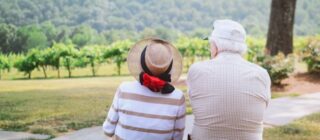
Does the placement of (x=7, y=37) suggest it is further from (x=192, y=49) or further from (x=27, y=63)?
(x=192, y=49)

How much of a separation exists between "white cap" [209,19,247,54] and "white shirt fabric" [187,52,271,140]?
0.04m

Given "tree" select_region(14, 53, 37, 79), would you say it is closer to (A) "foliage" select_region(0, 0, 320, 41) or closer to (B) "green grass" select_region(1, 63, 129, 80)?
(B) "green grass" select_region(1, 63, 129, 80)

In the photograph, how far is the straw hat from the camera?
317cm

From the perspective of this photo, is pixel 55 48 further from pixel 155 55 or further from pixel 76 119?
pixel 155 55

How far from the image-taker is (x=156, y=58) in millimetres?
3168

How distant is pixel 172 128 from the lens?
324 cm

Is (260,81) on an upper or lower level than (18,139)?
upper

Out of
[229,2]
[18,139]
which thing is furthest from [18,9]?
[229,2]

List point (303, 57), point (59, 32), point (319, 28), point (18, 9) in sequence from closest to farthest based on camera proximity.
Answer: point (303, 57), point (18, 9), point (59, 32), point (319, 28)

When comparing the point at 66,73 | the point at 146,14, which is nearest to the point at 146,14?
the point at 146,14

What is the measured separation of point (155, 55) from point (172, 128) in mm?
446

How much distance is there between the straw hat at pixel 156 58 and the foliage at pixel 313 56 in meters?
8.36

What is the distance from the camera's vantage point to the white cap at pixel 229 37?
3262 mm

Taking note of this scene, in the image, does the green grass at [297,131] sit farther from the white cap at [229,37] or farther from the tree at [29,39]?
the tree at [29,39]
